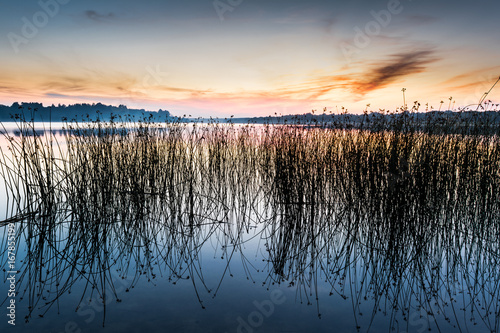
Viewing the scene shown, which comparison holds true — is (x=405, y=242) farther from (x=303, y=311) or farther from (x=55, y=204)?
(x=55, y=204)

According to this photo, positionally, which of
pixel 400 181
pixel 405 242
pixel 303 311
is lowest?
pixel 303 311

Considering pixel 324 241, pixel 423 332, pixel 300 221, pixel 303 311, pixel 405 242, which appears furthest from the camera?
pixel 300 221

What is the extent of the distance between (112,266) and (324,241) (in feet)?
8.45

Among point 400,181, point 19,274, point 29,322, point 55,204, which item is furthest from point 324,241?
point 55,204

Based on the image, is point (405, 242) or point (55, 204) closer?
point (405, 242)

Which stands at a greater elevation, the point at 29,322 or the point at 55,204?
the point at 55,204

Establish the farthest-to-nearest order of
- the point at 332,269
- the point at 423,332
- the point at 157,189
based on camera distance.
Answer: the point at 157,189
the point at 332,269
the point at 423,332

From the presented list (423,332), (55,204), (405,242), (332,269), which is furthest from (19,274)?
(405,242)

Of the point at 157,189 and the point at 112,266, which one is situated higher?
the point at 157,189

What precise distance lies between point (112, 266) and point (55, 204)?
1.89 meters

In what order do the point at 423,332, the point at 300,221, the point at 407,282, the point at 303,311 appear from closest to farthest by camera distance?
1. the point at 423,332
2. the point at 303,311
3. the point at 407,282
4. the point at 300,221

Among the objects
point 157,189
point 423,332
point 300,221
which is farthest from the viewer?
point 157,189

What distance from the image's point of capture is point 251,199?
5.42 m

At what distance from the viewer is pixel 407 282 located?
9.28ft
